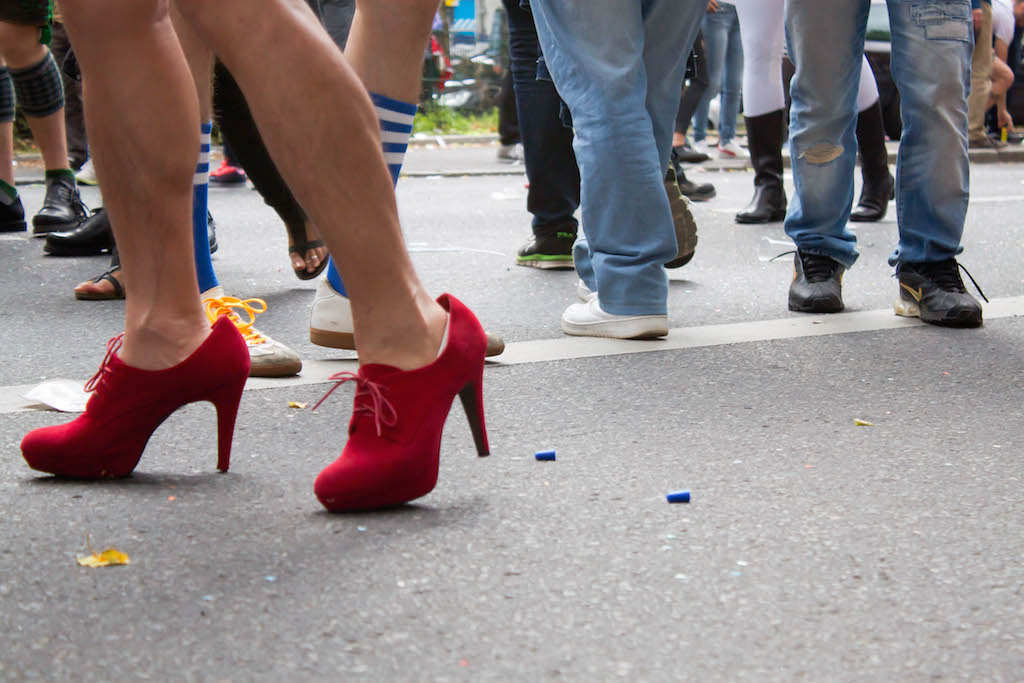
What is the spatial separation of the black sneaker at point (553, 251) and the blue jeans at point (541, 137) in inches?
0.8

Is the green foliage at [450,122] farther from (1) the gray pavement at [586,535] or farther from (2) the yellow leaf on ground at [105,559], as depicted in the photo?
(2) the yellow leaf on ground at [105,559]

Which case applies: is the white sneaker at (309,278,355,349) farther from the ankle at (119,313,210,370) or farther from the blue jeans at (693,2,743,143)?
the blue jeans at (693,2,743,143)

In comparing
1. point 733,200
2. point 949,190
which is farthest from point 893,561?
point 733,200

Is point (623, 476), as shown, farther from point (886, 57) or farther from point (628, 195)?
point (886, 57)

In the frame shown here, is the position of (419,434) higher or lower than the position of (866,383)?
higher

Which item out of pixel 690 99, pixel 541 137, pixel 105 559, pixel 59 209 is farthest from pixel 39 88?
pixel 690 99

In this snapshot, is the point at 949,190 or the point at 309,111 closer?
the point at 309,111

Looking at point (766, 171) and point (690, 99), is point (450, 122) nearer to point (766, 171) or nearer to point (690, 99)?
point (690, 99)

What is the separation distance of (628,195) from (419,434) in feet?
4.66

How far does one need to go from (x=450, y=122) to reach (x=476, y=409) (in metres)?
10.8

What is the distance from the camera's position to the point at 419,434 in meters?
1.68

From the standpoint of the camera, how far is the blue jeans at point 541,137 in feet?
13.1

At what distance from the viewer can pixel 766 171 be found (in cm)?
554

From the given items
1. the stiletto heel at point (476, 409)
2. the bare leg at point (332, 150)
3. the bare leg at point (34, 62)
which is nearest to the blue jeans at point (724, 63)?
the bare leg at point (34, 62)
